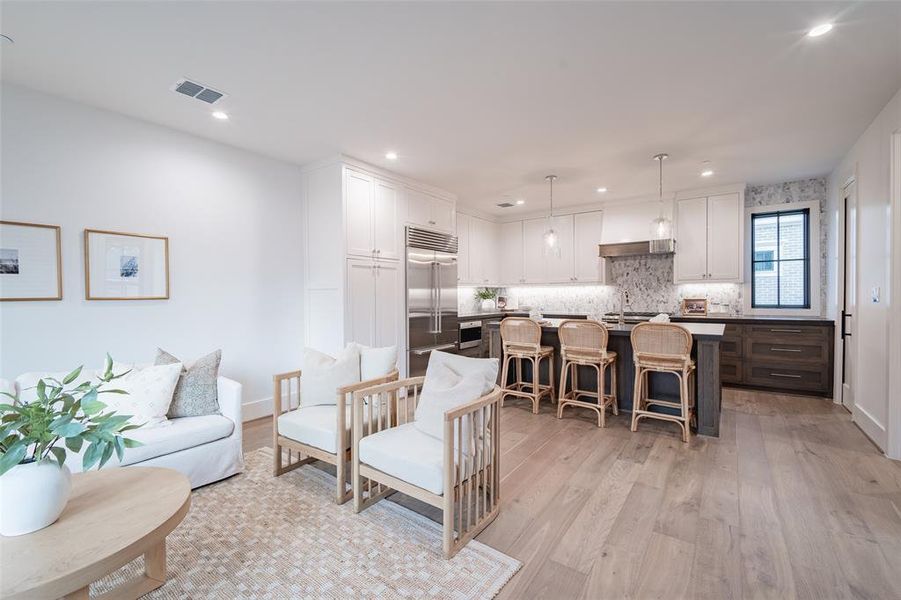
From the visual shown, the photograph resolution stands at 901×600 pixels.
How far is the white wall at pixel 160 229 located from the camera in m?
2.75

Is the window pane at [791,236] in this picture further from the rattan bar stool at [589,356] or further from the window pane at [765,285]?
the rattan bar stool at [589,356]

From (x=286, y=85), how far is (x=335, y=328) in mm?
2296

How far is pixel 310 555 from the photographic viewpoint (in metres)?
1.94

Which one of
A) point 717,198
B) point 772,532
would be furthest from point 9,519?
point 717,198

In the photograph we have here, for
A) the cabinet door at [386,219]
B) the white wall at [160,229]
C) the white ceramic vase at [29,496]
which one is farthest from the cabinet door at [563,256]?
the white ceramic vase at [29,496]

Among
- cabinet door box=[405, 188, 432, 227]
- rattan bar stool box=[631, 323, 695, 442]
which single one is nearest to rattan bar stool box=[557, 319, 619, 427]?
rattan bar stool box=[631, 323, 695, 442]

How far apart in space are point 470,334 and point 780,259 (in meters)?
4.31

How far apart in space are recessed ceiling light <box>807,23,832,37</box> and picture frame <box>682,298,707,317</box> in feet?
13.4

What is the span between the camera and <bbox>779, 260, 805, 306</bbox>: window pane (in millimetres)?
5141

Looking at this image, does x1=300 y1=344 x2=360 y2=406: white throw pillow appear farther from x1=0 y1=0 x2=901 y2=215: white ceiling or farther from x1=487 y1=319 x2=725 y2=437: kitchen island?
x1=487 y1=319 x2=725 y2=437: kitchen island

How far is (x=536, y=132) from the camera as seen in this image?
3.47m

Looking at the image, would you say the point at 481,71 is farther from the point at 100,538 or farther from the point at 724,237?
the point at 724,237

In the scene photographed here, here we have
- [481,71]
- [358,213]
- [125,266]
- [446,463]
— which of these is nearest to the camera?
[446,463]

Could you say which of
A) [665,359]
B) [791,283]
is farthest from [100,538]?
[791,283]
